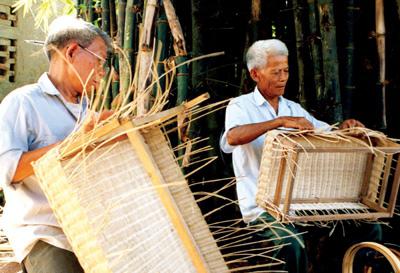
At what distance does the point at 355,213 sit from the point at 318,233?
1.39ft

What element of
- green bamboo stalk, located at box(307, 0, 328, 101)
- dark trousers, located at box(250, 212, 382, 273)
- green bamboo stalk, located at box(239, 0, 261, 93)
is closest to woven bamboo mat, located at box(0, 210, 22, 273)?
dark trousers, located at box(250, 212, 382, 273)

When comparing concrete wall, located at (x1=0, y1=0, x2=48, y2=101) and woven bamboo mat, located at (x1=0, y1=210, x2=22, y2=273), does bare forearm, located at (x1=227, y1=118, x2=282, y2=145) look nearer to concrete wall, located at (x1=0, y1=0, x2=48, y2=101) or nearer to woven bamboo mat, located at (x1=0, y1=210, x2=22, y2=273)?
woven bamboo mat, located at (x1=0, y1=210, x2=22, y2=273)

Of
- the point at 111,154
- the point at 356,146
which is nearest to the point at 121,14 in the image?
the point at 356,146

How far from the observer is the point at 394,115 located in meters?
3.06

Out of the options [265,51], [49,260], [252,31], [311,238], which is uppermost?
[252,31]

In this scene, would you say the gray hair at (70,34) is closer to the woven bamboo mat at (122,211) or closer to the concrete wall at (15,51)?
the woven bamboo mat at (122,211)

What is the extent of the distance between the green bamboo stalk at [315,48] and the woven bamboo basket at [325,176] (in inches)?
27.7

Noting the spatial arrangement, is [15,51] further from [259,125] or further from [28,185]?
[28,185]

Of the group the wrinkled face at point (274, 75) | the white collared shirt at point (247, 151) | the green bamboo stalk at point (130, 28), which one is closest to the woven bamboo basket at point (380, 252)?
the white collared shirt at point (247, 151)

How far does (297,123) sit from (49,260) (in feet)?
3.50

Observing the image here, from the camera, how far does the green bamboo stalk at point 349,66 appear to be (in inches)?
115

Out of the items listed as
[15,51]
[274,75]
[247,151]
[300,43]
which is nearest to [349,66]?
[300,43]

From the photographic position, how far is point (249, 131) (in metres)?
2.29

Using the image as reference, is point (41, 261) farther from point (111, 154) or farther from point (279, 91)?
point (279, 91)
